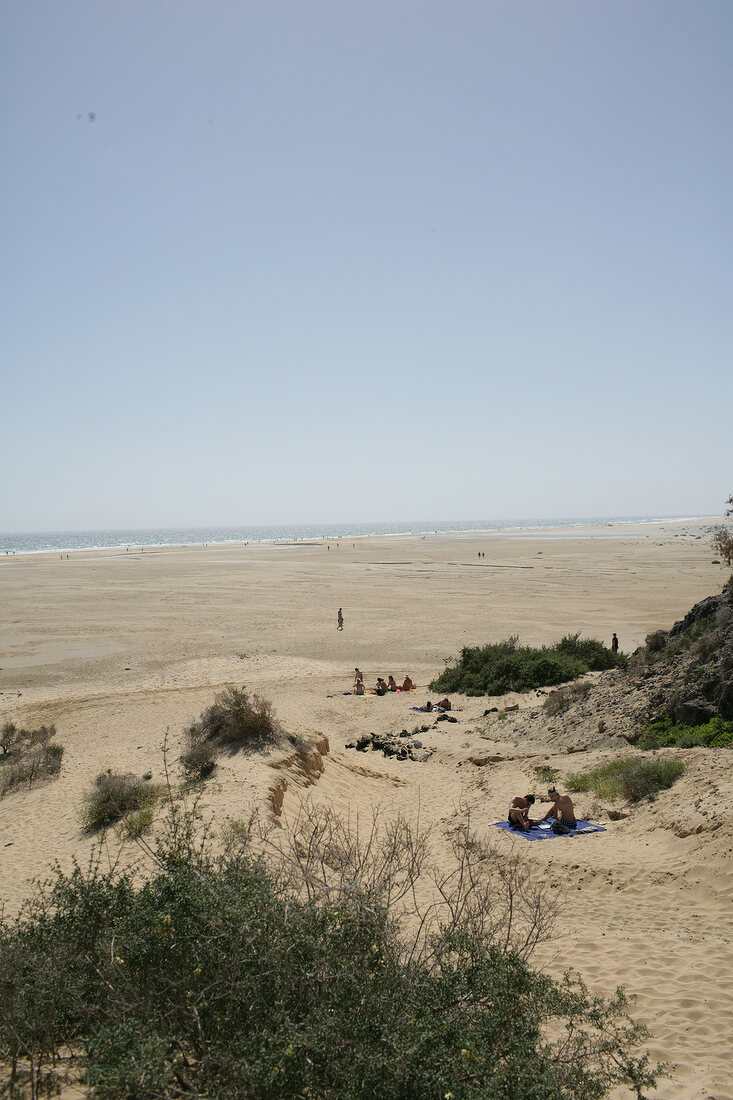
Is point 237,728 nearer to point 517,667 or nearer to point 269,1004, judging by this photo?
point 269,1004

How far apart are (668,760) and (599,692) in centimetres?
535

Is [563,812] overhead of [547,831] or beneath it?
overhead

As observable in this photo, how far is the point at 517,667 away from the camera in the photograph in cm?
2131

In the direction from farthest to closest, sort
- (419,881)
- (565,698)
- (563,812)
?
(565,698)
(563,812)
(419,881)

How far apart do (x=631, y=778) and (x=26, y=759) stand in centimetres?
1181

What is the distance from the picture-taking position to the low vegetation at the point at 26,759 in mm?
12906

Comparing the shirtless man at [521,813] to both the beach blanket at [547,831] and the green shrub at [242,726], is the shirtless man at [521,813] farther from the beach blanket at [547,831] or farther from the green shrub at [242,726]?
the green shrub at [242,726]

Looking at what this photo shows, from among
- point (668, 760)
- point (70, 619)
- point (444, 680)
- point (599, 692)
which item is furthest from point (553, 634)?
point (70, 619)

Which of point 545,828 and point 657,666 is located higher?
point 657,666

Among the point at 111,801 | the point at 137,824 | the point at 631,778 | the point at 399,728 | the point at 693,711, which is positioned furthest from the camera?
the point at 399,728

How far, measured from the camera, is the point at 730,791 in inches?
369

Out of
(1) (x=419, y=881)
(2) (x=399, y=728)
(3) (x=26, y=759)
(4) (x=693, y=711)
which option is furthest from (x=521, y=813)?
(3) (x=26, y=759)

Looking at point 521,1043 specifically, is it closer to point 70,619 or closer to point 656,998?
point 656,998

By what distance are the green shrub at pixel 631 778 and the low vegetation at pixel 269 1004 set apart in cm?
603
